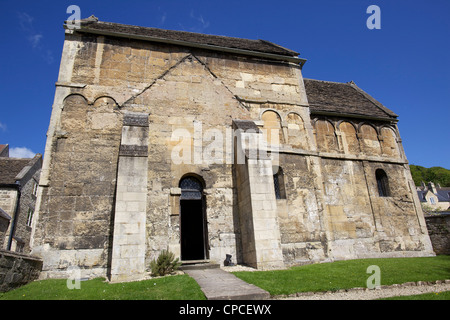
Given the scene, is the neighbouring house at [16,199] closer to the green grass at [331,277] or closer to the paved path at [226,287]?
the paved path at [226,287]

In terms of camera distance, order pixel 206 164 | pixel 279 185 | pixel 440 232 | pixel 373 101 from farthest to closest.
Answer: pixel 373 101
pixel 440 232
pixel 279 185
pixel 206 164

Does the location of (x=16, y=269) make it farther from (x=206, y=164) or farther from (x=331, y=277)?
(x=331, y=277)

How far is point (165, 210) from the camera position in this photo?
946cm

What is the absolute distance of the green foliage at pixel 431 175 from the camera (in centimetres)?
6750

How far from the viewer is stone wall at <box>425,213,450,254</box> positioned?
13.0 m

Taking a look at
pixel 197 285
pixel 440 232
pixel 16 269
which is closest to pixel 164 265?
pixel 197 285

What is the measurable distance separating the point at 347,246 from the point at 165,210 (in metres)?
8.00

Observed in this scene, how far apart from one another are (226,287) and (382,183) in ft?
37.9

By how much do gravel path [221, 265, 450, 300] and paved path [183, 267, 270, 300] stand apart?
1.60ft

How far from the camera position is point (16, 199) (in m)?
17.6

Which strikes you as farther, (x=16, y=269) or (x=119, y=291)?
(x=16, y=269)
